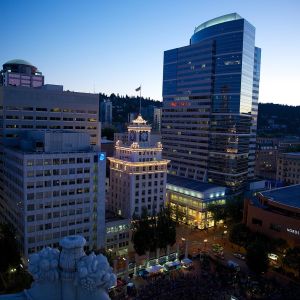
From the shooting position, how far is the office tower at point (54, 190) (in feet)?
198

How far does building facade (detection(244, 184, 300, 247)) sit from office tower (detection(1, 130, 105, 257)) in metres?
35.2

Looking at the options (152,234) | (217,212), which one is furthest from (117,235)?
(217,212)

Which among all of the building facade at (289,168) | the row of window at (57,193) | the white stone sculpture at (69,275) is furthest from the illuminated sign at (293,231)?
the building facade at (289,168)

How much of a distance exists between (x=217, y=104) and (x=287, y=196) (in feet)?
152

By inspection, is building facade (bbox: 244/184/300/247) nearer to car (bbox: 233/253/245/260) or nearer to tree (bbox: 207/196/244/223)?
car (bbox: 233/253/245/260)

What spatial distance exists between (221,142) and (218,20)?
46.3m

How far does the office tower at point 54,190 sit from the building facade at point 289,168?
99.2 metres

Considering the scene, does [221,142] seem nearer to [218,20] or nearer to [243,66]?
[243,66]

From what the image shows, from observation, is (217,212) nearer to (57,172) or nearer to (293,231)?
(293,231)

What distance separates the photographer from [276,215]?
70.3 m

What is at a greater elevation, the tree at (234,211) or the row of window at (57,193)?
the row of window at (57,193)

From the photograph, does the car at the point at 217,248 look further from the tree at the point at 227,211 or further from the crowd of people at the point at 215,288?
the tree at the point at 227,211

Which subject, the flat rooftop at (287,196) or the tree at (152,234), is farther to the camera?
the flat rooftop at (287,196)

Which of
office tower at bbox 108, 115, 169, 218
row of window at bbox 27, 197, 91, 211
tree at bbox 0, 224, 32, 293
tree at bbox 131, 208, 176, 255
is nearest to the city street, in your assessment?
tree at bbox 131, 208, 176, 255
